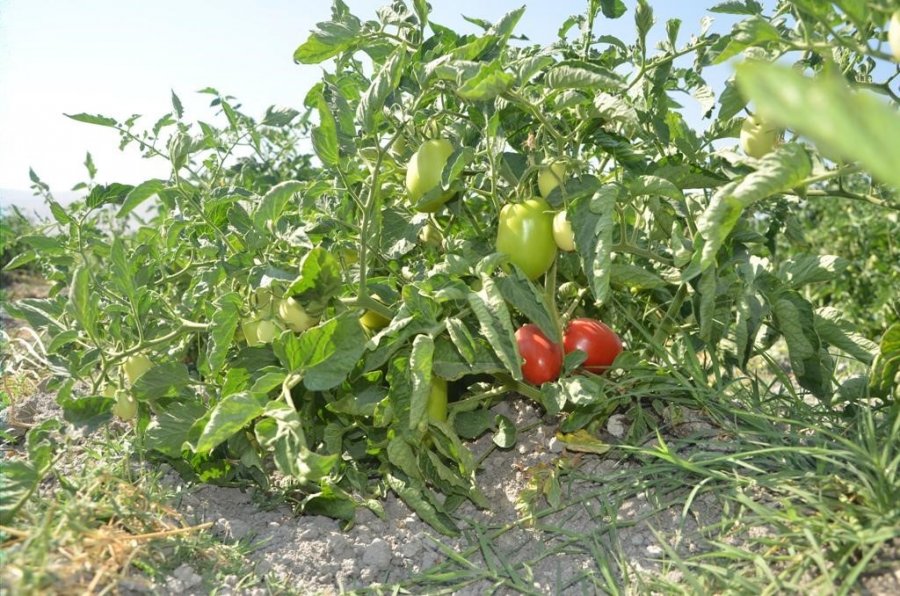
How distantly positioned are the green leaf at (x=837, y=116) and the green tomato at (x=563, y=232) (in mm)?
826

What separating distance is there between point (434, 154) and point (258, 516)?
30.9 inches

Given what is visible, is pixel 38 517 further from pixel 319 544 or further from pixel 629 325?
pixel 629 325

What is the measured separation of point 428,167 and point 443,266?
0.59 feet

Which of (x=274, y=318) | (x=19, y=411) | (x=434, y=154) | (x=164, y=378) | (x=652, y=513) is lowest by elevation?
(x=19, y=411)

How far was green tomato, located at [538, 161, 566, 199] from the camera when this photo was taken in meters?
1.35

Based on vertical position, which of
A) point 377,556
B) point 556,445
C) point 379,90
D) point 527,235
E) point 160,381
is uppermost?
point 379,90

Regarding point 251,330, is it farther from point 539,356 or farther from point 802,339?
point 802,339

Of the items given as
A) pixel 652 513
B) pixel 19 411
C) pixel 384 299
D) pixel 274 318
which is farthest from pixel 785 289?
pixel 19 411

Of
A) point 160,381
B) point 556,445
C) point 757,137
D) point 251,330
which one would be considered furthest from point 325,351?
point 757,137

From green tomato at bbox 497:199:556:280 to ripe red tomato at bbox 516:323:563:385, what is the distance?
13 centimetres

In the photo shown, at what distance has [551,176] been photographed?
1.36 m

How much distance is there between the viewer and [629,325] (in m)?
1.74

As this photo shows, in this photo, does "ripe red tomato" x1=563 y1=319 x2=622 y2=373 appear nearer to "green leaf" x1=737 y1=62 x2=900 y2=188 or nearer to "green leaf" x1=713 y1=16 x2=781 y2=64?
"green leaf" x1=713 y1=16 x2=781 y2=64

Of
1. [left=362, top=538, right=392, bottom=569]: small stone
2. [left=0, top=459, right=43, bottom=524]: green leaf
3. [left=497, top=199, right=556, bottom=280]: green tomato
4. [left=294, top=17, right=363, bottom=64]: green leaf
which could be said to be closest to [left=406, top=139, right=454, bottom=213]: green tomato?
[left=497, top=199, right=556, bottom=280]: green tomato
